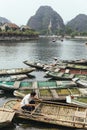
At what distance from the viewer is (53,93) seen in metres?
28.1

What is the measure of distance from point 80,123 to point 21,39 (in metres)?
130

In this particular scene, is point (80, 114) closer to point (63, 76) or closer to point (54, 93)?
point (54, 93)

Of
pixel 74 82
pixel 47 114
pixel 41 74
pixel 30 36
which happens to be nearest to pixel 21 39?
pixel 30 36

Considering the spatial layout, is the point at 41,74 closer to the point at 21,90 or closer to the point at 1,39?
the point at 21,90

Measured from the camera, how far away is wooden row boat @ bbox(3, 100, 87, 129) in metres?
21.0

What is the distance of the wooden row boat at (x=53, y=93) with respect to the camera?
26.8m

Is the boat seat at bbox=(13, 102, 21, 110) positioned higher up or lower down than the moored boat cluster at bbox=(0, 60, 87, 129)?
higher up

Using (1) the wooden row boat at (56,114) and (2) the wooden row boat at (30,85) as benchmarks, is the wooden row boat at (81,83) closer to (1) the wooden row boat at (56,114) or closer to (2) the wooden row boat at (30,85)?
(2) the wooden row boat at (30,85)

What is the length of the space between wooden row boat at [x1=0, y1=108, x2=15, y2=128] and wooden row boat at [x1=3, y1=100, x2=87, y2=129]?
0.62m

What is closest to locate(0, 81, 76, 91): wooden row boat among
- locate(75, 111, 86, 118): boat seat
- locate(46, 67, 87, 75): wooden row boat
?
locate(46, 67, 87, 75): wooden row boat

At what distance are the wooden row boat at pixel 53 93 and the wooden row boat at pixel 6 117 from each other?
530 cm

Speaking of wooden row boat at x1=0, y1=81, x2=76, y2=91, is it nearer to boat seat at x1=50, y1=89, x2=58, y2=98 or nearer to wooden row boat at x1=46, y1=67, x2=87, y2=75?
boat seat at x1=50, y1=89, x2=58, y2=98

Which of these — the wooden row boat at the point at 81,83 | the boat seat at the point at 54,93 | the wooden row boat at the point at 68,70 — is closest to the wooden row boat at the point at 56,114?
the boat seat at the point at 54,93

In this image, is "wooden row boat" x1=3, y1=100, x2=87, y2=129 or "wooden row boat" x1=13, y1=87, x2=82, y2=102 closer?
"wooden row boat" x1=3, y1=100, x2=87, y2=129
